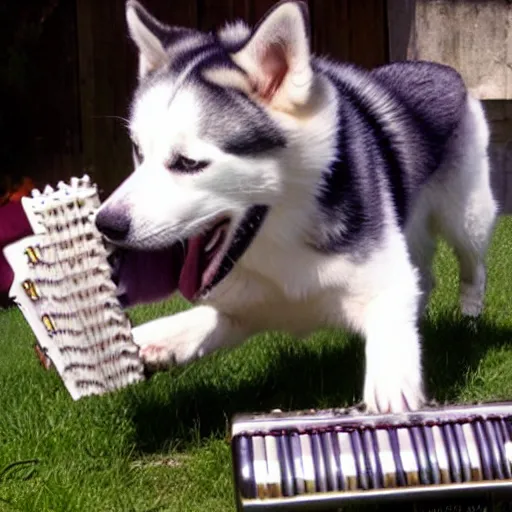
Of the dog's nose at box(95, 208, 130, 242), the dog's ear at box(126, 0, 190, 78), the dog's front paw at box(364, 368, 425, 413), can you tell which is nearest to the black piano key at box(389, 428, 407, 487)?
the dog's front paw at box(364, 368, 425, 413)

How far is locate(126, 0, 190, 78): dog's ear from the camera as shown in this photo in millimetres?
2521

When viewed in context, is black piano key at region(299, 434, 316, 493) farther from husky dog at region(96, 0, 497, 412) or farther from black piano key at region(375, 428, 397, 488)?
husky dog at region(96, 0, 497, 412)

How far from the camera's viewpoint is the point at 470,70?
7605mm

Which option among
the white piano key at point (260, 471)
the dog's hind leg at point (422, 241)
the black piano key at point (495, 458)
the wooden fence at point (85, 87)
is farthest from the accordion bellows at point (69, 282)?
the wooden fence at point (85, 87)

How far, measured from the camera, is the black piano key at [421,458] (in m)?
1.78

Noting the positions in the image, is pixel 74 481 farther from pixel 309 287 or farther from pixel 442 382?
pixel 442 382

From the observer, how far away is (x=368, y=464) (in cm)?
178

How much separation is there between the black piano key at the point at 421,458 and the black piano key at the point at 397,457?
3cm

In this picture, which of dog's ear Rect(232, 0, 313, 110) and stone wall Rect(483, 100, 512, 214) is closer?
dog's ear Rect(232, 0, 313, 110)

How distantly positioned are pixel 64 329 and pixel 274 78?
0.98m

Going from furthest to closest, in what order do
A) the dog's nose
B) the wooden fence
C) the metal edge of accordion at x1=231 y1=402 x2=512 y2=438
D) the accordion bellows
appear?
the wooden fence → the accordion bellows → the dog's nose → the metal edge of accordion at x1=231 y1=402 x2=512 y2=438

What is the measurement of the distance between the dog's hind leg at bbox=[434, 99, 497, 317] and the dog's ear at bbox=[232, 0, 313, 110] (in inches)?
46.6

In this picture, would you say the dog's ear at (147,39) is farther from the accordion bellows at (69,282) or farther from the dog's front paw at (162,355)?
the dog's front paw at (162,355)

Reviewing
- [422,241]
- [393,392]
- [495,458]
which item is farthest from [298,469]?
[422,241]
